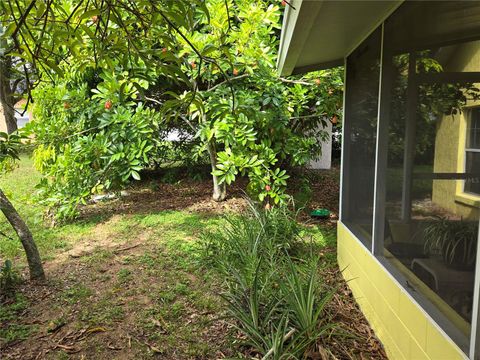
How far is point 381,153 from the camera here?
2.86m

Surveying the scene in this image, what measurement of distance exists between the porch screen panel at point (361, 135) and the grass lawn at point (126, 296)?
76 cm

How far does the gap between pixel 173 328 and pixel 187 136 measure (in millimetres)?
7114

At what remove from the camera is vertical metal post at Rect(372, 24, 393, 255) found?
2787mm

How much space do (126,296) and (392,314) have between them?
2.47m

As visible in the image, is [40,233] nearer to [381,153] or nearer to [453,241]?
[381,153]

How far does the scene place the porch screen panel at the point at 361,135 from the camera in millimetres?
3146

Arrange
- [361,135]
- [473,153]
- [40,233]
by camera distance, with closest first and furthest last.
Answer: [473,153], [361,135], [40,233]

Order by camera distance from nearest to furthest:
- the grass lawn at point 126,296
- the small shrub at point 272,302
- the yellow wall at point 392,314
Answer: the yellow wall at point 392,314 < the small shrub at point 272,302 < the grass lawn at point 126,296

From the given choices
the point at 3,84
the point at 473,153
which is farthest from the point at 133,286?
the point at 3,84

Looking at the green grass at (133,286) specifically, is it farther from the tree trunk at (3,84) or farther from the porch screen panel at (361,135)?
the tree trunk at (3,84)

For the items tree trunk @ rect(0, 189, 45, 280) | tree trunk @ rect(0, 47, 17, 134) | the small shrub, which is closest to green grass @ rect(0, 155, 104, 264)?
tree trunk @ rect(0, 189, 45, 280)

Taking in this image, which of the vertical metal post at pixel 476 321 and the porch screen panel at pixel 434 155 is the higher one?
the porch screen panel at pixel 434 155

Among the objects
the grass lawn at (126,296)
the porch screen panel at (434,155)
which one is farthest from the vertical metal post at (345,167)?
the porch screen panel at (434,155)

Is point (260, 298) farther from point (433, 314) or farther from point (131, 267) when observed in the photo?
point (131, 267)
